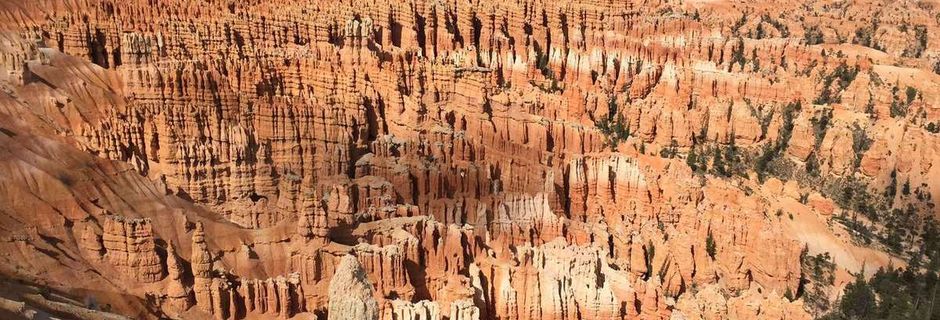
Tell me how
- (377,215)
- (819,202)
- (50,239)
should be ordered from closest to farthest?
(50,239), (377,215), (819,202)

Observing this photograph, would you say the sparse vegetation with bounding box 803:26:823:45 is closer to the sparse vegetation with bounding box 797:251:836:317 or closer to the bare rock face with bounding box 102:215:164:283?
the sparse vegetation with bounding box 797:251:836:317

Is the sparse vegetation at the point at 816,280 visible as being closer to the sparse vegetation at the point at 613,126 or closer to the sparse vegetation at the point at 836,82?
the sparse vegetation at the point at 613,126

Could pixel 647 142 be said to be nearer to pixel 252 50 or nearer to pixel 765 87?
pixel 765 87

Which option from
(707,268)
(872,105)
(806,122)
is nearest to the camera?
(707,268)

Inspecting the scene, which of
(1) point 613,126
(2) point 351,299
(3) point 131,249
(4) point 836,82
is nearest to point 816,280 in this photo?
(1) point 613,126

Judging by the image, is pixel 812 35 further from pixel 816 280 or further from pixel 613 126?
pixel 816 280

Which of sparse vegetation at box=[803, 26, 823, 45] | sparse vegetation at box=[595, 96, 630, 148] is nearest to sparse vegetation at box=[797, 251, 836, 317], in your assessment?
sparse vegetation at box=[595, 96, 630, 148]

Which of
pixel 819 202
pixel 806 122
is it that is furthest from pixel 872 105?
pixel 819 202

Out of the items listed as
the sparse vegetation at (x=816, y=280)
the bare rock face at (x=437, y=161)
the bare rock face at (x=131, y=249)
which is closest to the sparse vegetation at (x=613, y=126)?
the bare rock face at (x=437, y=161)
